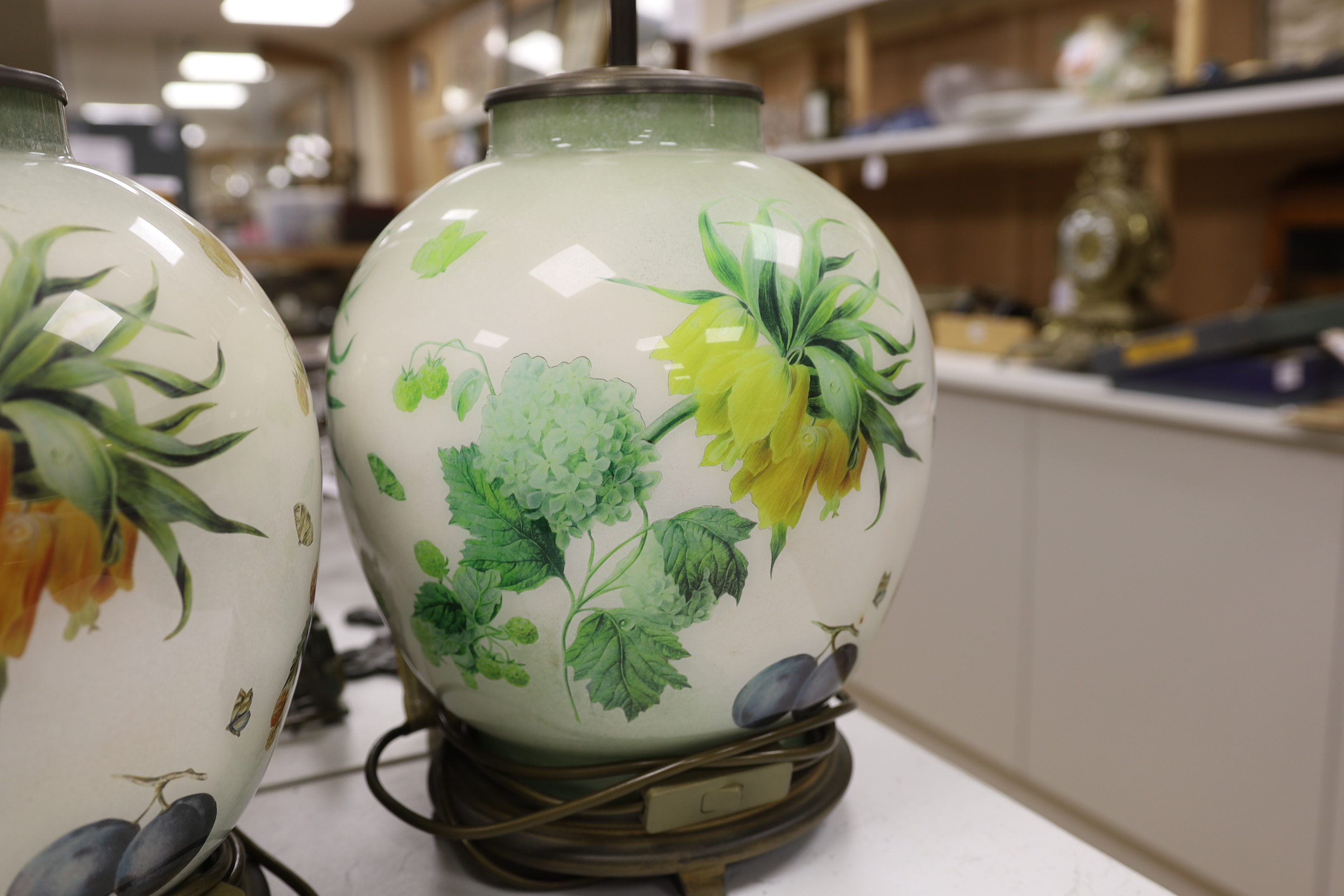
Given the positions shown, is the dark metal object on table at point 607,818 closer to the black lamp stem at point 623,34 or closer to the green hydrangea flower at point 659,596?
the green hydrangea flower at point 659,596

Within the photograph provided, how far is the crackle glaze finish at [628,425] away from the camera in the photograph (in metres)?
0.42

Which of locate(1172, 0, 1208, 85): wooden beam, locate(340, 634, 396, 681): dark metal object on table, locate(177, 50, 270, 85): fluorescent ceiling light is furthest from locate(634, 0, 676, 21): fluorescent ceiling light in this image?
locate(177, 50, 270, 85): fluorescent ceiling light

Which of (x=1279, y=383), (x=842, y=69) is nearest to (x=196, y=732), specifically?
(x=1279, y=383)

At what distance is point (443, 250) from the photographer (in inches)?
18.0

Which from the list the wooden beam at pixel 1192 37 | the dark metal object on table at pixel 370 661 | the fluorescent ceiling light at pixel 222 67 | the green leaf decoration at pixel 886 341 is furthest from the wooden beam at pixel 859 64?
the fluorescent ceiling light at pixel 222 67

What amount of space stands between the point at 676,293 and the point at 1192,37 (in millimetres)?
1707

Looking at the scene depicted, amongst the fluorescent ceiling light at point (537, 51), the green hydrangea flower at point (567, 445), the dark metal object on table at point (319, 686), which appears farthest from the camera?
the fluorescent ceiling light at point (537, 51)

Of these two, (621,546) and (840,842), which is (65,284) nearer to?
(621,546)

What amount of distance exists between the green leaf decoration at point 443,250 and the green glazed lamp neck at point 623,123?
2.3 inches

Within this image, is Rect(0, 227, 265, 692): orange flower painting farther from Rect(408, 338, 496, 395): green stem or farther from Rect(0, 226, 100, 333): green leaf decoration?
Rect(408, 338, 496, 395): green stem

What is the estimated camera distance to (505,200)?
462 millimetres

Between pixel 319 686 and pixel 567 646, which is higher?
pixel 567 646

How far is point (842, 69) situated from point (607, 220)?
9.78 feet

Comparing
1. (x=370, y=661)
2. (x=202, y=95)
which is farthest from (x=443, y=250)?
(x=202, y=95)
